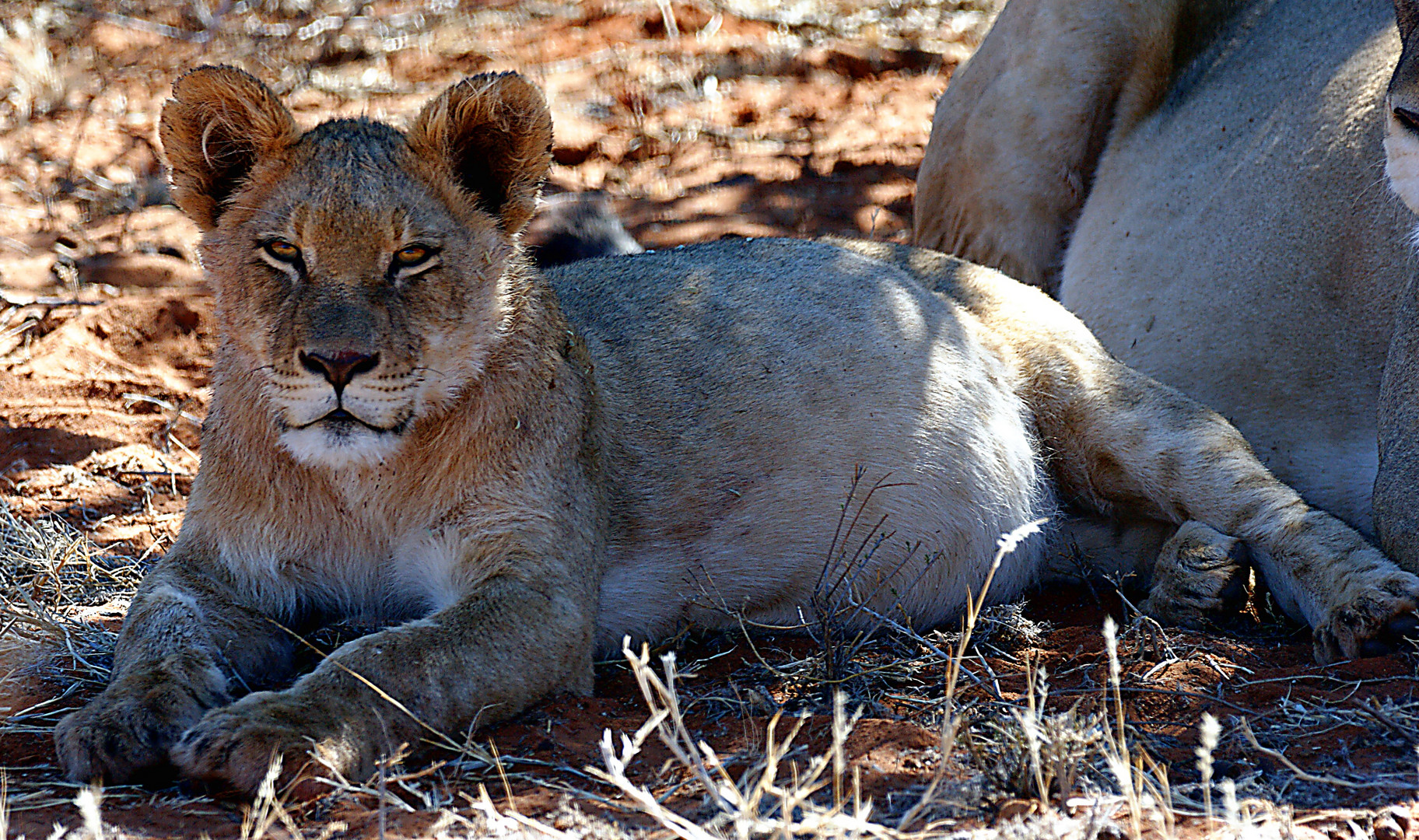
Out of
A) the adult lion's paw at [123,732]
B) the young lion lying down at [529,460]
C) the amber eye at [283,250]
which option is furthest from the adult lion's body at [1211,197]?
the adult lion's paw at [123,732]

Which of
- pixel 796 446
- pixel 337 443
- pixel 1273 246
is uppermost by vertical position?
pixel 1273 246

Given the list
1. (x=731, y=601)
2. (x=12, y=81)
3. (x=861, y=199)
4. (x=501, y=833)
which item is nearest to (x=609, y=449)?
(x=731, y=601)

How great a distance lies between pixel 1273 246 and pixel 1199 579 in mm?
1217

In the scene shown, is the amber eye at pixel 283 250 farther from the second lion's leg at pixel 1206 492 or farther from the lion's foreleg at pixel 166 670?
the second lion's leg at pixel 1206 492

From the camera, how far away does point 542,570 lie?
2902mm

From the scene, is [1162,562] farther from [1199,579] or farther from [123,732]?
[123,732]

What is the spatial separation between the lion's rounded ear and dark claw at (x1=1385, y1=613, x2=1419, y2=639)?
2117mm

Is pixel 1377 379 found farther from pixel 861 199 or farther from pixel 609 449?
pixel 861 199

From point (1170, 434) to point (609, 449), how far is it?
155cm

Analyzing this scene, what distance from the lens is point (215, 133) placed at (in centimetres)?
301

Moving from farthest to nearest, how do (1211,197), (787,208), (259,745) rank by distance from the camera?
(787,208) → (1211,197) → (259,745)

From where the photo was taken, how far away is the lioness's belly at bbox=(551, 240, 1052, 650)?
3359mm

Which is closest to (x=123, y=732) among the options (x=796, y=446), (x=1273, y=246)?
(x=796, y=446)

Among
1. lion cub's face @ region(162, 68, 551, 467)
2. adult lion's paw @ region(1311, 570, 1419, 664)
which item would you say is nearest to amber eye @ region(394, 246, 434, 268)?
lion cub's face @ region(162, 68, 551, 467)
